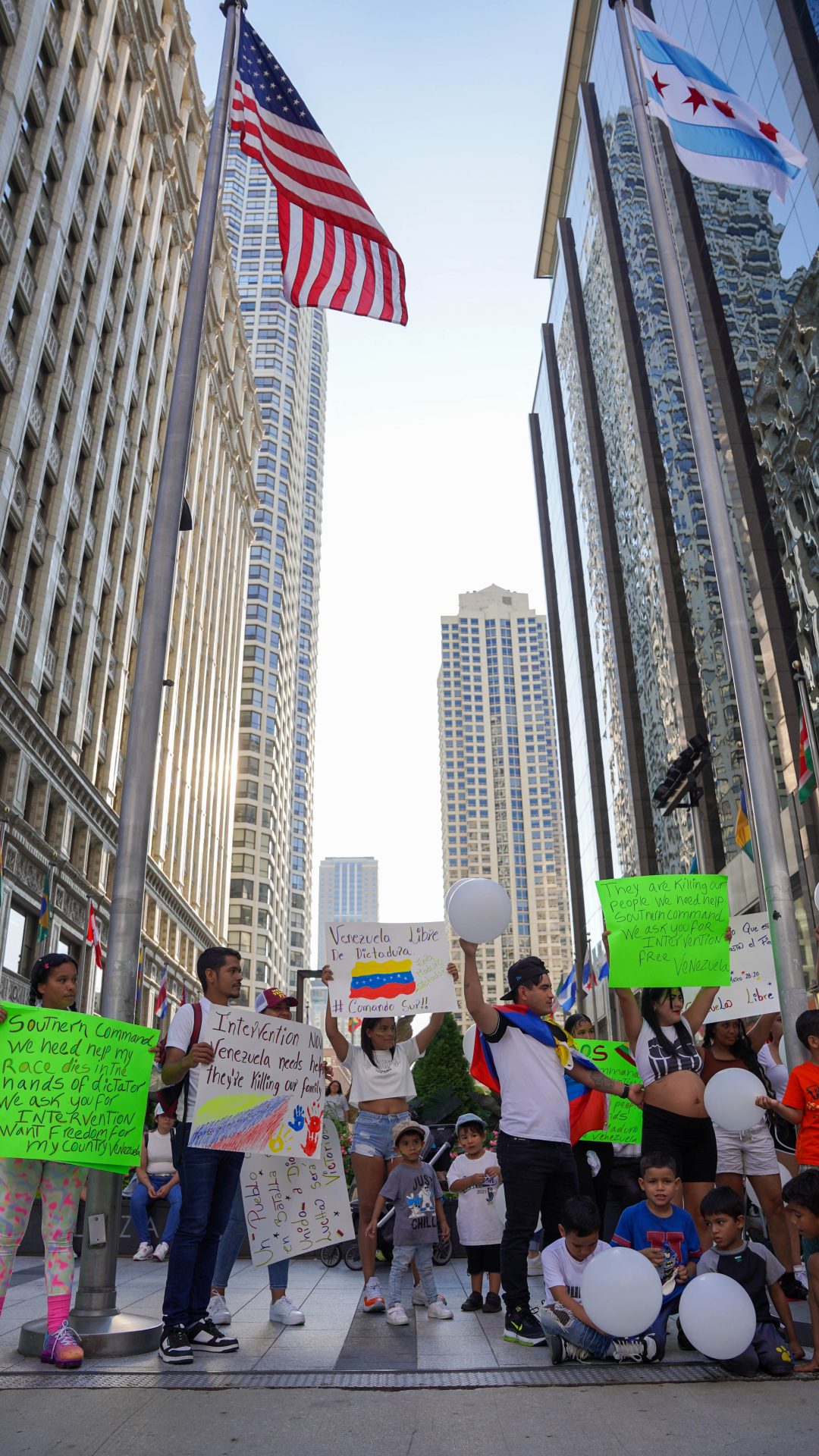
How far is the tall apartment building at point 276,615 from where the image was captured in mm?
95062

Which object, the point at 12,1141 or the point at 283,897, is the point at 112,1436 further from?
the point at 283,897

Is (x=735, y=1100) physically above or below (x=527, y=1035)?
below

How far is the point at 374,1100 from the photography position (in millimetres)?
7613

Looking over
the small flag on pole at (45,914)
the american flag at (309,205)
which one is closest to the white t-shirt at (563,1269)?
the american flag at (309,205)

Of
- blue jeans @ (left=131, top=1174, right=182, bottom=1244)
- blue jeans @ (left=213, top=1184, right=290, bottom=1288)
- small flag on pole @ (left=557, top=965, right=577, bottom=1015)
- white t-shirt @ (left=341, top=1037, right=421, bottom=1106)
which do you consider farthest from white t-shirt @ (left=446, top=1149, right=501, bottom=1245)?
small flag on pole @ (left=557, top=965, right=577, bottom=1015)

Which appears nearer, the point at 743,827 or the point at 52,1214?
the point at 52,1214

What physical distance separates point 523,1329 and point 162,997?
136ft

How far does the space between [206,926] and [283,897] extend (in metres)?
44.9

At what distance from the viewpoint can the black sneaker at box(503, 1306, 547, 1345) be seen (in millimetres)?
5910

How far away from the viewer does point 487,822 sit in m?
161

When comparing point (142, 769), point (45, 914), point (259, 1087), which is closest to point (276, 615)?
point (45, 914)

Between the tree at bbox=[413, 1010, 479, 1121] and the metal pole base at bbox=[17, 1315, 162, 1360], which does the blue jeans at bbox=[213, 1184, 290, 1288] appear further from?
the tree at bbox=[413, 1010, 479, 1121]

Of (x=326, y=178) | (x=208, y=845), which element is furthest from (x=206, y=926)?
(x=326, y=178)

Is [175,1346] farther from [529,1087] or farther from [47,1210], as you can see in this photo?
[529,1087]
